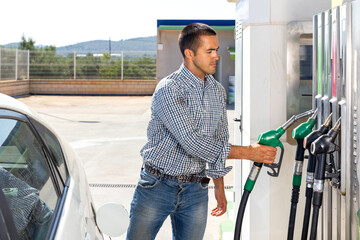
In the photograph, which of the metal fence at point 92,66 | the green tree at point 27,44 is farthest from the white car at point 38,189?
the green tree at point 27,44

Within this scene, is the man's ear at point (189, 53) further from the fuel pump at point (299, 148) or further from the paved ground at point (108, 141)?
the paved ground at point (108, 141)

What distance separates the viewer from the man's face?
3.05m

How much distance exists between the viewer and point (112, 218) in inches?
91.2

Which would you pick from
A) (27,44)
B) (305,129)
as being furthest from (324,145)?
(27,44)

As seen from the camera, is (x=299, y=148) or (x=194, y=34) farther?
(x=194, y=34)

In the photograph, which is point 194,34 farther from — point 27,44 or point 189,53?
point 27,44

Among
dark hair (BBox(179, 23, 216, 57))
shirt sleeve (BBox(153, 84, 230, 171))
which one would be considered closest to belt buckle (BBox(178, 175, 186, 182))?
shirt sleeve (BBox(153, 84, 230, 171))

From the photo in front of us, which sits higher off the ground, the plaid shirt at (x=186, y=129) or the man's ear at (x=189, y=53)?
the man's ear at (x=189, y=53)

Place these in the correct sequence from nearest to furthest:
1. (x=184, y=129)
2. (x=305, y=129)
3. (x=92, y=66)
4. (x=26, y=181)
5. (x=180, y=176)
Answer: (x=26, y=181) → (x=305, y=129) → (x=184, y=129) → (x=180, y=176) → (x=92, y=66)

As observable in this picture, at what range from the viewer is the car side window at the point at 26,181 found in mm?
1788

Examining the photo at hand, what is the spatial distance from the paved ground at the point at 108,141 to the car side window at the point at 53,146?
2.78m

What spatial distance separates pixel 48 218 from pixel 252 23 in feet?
7.07

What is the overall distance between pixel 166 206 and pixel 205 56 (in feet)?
2.76

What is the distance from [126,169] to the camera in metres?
8.53
